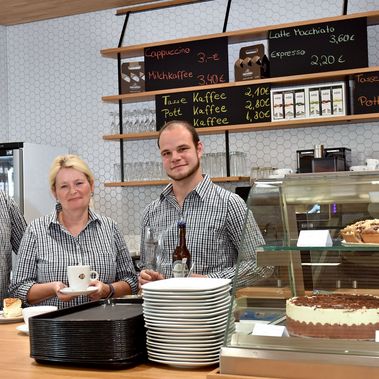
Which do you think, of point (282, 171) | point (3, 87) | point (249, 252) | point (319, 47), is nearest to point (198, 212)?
point (249, 252)

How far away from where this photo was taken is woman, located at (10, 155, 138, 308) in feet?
10.6

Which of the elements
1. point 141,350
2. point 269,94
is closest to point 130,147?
point 269,94

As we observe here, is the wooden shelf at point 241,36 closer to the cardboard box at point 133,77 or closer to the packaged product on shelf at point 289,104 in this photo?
the cardboard box at point 133,77

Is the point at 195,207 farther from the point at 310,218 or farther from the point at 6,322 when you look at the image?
the point at 310,218

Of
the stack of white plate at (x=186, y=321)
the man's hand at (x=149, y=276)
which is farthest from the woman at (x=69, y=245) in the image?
the stack of white plate at (x=186, y=321)

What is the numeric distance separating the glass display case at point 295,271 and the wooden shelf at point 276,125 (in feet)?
10.3

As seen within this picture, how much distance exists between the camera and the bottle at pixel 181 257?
241 cm

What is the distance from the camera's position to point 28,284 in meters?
3.17

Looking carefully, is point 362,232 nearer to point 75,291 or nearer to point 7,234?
point 75,291

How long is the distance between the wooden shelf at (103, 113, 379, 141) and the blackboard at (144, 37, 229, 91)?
44cm

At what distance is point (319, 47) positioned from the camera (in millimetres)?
5246

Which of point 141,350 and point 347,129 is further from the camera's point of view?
point 347,129

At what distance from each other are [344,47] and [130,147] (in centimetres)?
226

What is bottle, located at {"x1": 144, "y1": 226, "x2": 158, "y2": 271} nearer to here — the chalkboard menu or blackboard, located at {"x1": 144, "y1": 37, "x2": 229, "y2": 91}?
the chalkboard menu
